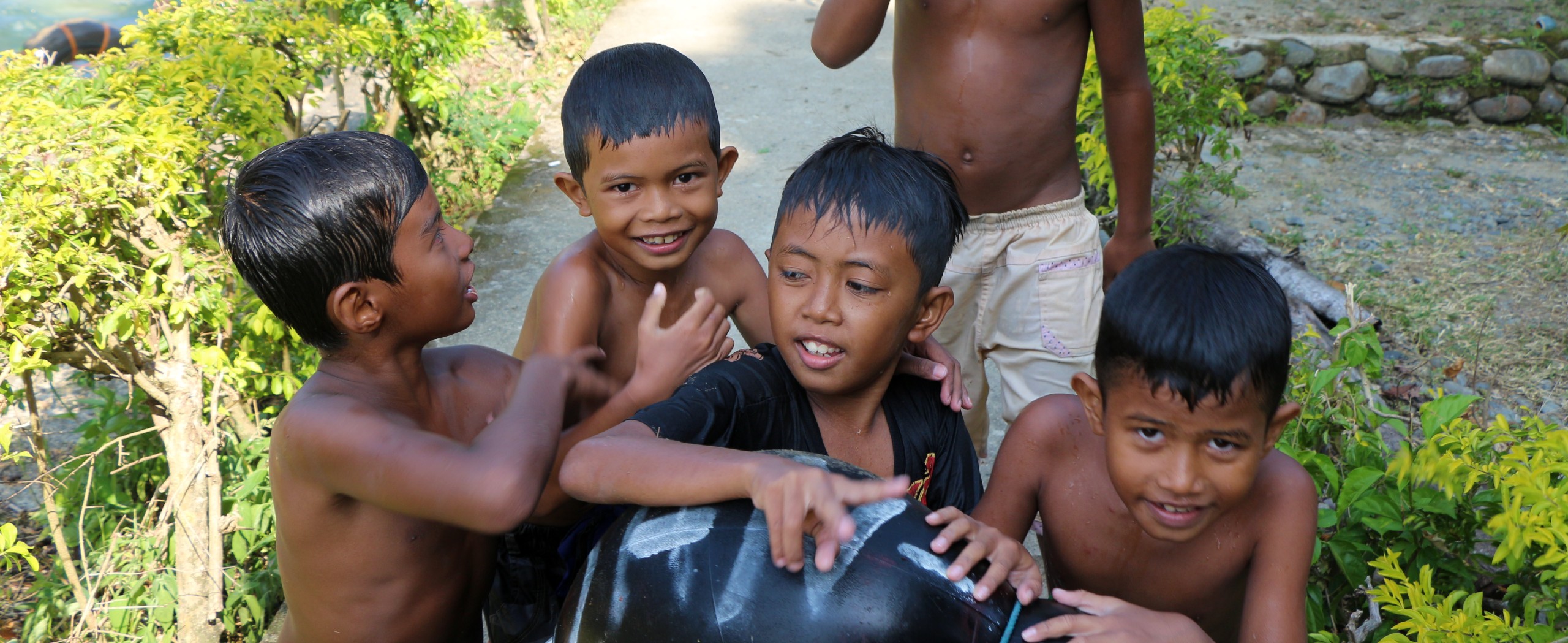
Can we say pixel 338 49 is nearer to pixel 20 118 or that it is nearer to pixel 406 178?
pixel 20 118

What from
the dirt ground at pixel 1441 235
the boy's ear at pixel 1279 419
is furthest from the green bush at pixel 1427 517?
the dirt ground at pixel 1441 235

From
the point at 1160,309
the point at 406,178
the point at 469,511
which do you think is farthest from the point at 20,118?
the point at 1160,309

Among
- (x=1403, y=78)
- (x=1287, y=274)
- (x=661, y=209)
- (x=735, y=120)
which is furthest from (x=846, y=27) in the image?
(x=1403, y=78)

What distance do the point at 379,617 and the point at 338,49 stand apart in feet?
8.89

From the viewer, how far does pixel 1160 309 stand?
1.72 metres

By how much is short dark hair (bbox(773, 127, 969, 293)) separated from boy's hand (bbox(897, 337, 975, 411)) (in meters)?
0.16

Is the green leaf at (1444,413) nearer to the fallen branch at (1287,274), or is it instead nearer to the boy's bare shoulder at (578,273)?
the boy's bare shoulder at (578,273)

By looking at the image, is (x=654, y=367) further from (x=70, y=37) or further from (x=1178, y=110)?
(x=70, y=37)

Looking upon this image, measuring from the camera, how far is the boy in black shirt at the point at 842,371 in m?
1.58

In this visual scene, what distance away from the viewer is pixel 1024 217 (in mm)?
2855

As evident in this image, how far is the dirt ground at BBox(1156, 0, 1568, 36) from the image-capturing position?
7.07m

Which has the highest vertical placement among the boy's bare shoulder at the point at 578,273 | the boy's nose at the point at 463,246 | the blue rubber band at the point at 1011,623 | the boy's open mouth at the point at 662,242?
the boy's nose at the point at 463,246

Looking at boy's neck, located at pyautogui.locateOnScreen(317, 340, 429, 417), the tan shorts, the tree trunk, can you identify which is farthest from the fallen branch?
the tree trunk

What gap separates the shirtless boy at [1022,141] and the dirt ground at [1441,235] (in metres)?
1.28
